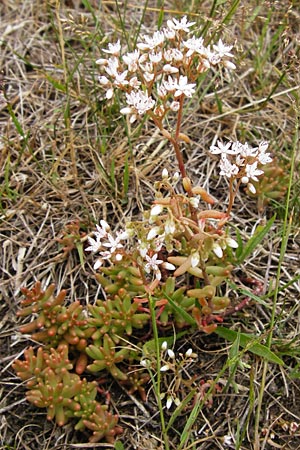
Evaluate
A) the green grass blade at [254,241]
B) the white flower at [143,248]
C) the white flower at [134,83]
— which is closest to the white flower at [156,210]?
the white flower at [143,248]

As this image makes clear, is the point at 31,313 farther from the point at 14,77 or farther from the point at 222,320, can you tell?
the point at 14,77

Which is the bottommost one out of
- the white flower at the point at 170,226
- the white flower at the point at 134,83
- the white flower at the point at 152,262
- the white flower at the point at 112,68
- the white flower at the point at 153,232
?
the white flower at the point at 152,262

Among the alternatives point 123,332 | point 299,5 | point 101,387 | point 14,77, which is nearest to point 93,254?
point 123,332

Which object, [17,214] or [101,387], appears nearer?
[101,387]

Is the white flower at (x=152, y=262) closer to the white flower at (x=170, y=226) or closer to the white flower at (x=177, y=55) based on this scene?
the white flower at (x=170, y=226)

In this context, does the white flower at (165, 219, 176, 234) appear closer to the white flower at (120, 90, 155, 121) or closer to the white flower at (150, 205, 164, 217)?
the white flower at (150, 205, 164, 217)

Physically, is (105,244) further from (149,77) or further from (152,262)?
(149,77)

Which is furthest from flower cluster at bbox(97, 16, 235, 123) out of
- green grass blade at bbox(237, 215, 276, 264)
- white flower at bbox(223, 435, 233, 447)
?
white flower at bbox(223, 435, 233, 447)

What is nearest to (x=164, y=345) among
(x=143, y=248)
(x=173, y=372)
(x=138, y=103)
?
(x=173, y=372)
